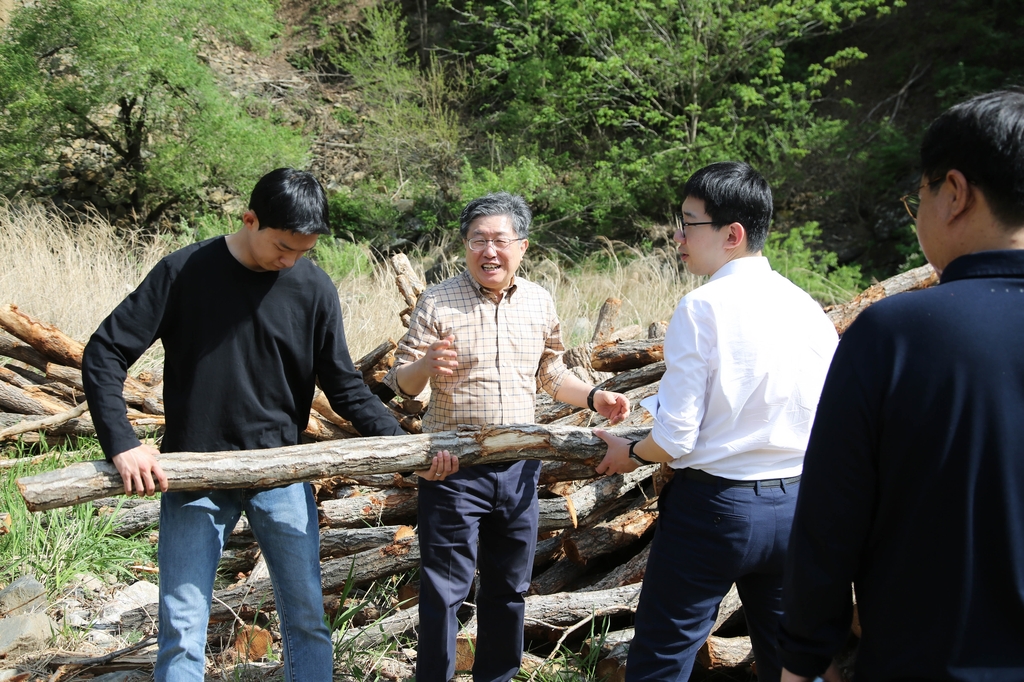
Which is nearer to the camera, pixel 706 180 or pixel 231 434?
pixel 706 180

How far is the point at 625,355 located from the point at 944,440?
11.5ft

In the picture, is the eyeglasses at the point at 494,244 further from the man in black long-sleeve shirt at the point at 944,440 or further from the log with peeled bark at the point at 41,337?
the log with peeled bark at the point at 41,337

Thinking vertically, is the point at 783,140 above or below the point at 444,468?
above

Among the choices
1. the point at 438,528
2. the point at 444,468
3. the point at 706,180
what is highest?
the point at 706,180

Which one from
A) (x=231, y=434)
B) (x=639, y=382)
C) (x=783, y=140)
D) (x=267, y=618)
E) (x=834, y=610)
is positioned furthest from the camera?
(x=783, y=140)

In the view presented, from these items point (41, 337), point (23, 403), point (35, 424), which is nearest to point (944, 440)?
point (35, 424)

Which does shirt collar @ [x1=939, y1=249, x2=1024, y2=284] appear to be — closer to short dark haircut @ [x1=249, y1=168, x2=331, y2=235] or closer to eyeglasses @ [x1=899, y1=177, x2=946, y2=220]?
eyeglasses @ [x1=899, y1=177, x2=946, y2=220]

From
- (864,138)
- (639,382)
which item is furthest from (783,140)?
(639,382)

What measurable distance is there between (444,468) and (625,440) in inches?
26.3

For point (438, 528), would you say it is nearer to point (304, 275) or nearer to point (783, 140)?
point (304, 275)

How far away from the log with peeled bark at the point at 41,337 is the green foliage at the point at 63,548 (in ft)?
4.25

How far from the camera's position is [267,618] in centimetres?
394

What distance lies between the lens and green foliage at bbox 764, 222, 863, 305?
11242 millimetres

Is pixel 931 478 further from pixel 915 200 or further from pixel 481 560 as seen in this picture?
pixel 481 560
